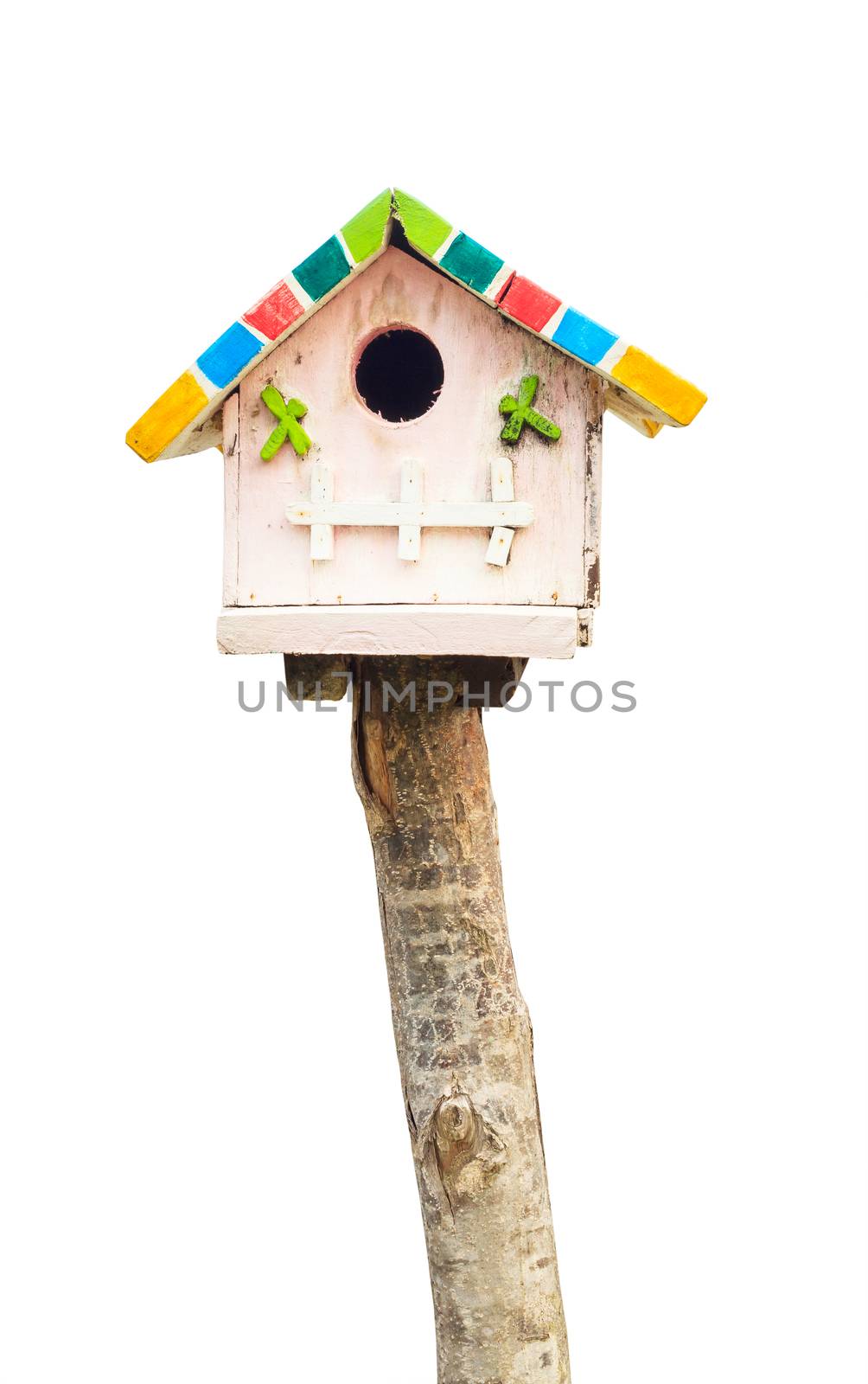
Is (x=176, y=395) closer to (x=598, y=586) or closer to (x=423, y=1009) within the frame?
(x=598, y=586)

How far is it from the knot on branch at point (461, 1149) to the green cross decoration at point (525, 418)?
130 cm

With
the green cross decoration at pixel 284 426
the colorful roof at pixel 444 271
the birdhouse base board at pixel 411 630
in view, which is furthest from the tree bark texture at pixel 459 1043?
the colorful roof at pixel 444 271

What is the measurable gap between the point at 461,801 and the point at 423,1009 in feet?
1.39

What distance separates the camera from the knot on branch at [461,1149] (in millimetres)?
3928

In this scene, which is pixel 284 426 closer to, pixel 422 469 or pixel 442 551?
pixel 422 469

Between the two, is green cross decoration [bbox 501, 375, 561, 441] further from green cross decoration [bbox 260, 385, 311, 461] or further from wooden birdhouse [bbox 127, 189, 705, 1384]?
green cross decoration [bbox 260, 385, 311, 461]

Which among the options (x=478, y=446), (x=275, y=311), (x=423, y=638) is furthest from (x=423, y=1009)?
(x=275, y=311)

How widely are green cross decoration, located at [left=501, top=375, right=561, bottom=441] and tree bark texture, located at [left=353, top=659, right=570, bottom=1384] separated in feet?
1.71

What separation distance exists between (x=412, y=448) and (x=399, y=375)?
15.7 inches

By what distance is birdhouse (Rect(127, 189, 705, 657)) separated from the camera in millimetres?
3658

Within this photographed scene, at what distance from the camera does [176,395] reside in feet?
12.3

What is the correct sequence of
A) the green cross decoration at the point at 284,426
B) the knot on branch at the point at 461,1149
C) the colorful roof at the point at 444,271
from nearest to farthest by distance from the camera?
the colorful roof at the point at 444,271 < the green cross decoration at the point at 284,426 < the knot on branch at the point at 461,1149

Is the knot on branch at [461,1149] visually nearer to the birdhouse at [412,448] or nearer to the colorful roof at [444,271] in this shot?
the birdhouse at [412,448]

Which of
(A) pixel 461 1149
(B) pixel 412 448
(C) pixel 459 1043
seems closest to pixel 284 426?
(B) pixel 412 448
